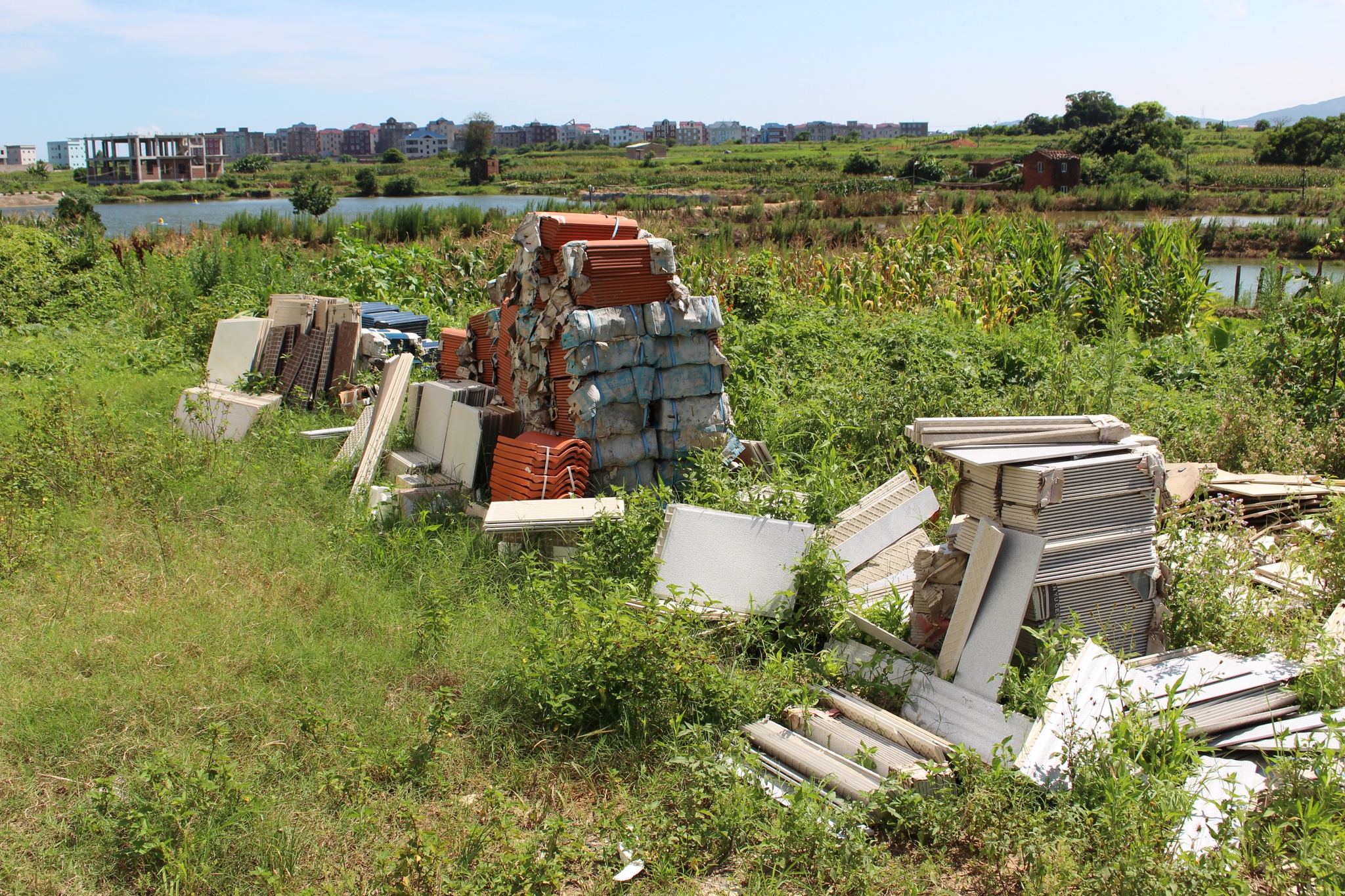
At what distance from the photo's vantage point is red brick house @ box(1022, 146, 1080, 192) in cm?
5222

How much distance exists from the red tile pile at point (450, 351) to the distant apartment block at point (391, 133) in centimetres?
16207

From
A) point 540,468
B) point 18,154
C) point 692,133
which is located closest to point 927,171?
point 540,468

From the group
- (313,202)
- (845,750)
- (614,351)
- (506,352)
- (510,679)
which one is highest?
(313,202)

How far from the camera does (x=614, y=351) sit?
5.76 meters

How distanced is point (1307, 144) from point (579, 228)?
264 feet

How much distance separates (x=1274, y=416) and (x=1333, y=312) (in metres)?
1.38

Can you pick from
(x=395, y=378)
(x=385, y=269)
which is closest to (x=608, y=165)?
(x=385, y=269)

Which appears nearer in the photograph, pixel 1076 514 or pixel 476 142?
pixel 1076 514

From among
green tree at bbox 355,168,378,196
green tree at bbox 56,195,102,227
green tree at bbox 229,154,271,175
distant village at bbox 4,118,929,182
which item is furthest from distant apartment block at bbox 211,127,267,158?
green tree at bbox 56,195,102,227

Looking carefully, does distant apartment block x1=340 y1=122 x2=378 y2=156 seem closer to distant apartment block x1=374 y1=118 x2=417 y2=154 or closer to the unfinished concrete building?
distant apartment block x1=374 y1=118 x2=417 y2=154

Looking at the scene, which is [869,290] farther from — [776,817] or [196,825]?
[196,825]

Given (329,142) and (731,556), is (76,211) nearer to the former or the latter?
(731,556)

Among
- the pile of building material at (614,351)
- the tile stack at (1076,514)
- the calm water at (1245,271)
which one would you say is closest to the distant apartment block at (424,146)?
the calm water at (1245,271)

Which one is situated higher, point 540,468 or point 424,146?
point 424,146
